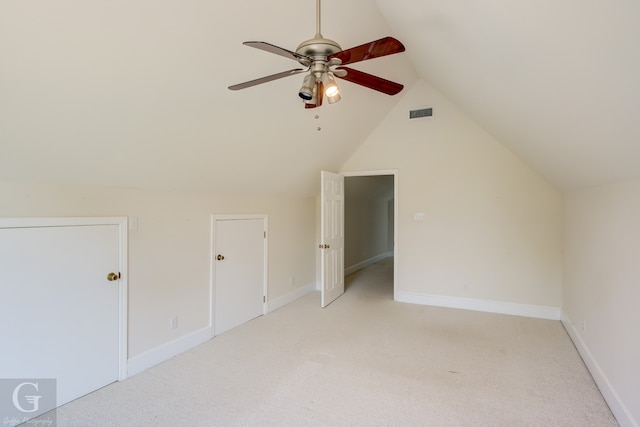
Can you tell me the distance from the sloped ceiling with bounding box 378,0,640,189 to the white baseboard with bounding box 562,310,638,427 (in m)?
1.47

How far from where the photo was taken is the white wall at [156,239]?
2.20 meters

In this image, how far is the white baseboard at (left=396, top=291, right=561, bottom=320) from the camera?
4.00 metres

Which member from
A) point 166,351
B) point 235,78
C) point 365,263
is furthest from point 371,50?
point 365,263

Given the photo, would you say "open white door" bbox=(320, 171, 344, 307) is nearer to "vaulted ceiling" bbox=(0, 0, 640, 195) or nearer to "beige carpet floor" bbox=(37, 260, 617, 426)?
"beige carpet floor" bbox=(37, 260, 617, 426)

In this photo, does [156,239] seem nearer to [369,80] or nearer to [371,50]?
[369,80]

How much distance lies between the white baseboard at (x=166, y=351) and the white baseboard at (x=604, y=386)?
11.2 feet

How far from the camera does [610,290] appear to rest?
2305mm

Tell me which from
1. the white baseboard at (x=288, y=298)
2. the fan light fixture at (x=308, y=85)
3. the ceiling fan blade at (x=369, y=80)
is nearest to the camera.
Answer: the fan light fixture at (x=308, y=85)

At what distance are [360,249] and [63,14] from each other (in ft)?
21.0

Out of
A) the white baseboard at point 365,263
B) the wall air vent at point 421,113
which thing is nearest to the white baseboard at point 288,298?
the white baseboard at point 365,263

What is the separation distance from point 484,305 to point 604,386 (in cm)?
199

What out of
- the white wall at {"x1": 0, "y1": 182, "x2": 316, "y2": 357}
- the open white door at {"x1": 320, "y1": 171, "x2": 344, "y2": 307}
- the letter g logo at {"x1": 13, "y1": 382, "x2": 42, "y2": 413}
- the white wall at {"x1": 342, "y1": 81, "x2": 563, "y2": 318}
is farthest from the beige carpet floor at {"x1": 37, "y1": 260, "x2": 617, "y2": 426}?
the open white door at {"x1": 320, "y1": 171, "x2": 344, "y2": 307}

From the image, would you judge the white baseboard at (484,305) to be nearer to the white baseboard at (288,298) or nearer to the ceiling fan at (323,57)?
the white baseboard at (288,298)

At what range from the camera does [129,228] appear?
2631mm
